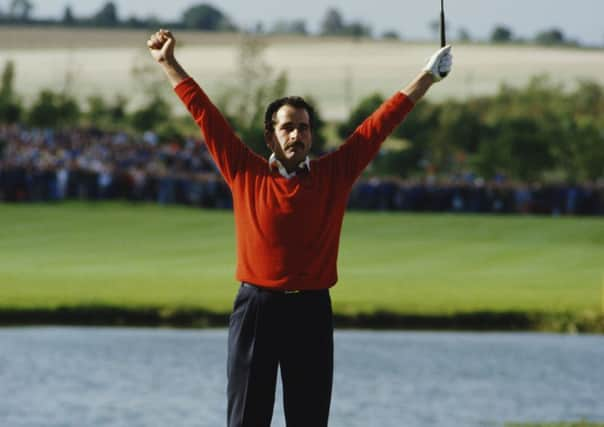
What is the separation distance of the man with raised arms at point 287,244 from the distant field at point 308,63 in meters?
109

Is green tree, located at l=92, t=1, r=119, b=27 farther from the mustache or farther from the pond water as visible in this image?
the mustache

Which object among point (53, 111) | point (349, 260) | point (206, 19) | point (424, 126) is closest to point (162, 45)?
point (349, 260)

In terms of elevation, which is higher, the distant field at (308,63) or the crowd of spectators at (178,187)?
the distant field at (308,63)

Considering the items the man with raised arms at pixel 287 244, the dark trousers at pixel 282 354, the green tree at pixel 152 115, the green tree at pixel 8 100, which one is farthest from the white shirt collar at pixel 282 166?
the green tree at pixel 8 100

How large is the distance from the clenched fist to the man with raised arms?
149mm

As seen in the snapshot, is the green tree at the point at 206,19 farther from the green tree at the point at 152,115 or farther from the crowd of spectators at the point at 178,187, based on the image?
the crowd of spectators at the point at 178,187

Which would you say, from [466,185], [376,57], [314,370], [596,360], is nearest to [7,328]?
[596,360]

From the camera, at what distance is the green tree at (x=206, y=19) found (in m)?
169

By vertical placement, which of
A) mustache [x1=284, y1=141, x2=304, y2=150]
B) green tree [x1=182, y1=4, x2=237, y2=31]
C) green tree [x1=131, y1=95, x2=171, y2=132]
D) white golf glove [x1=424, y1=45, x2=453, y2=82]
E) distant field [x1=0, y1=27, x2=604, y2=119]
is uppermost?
green tree [x1=182, y1=4, x2=237, y2=31]

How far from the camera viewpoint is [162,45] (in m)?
8.21

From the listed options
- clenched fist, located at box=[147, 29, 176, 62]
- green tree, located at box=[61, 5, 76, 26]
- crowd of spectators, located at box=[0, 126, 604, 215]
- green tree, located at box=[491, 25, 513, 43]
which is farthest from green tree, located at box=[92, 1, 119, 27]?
clenched fist, located at box=[147, 29, 176, 62]

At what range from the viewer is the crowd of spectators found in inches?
2473

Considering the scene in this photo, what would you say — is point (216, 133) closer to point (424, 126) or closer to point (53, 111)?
point (53, 111)

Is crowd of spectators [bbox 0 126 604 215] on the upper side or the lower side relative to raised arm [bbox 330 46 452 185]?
lower
